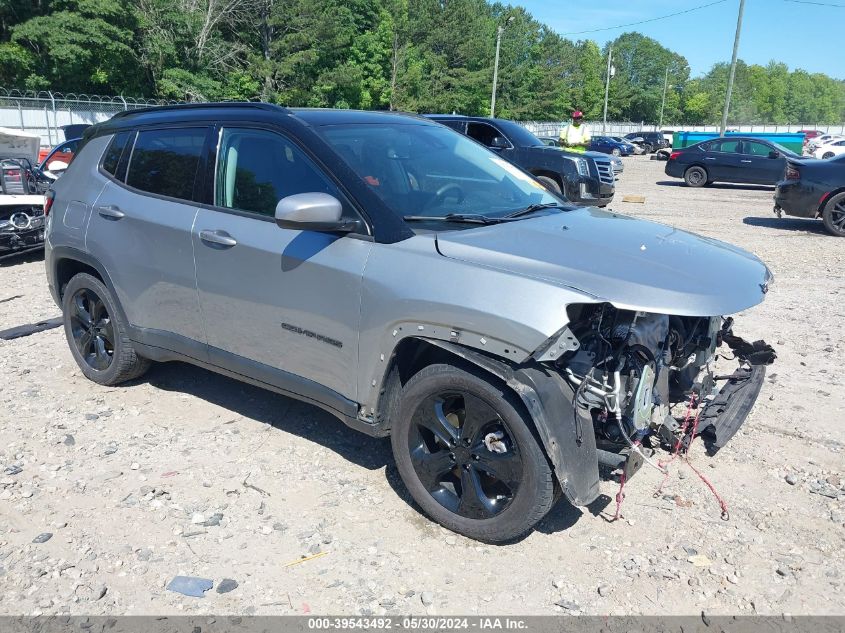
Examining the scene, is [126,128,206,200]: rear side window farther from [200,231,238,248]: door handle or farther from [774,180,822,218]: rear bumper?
[774,180,822,218]: rear bumper

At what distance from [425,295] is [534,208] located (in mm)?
1241

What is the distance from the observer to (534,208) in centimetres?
407

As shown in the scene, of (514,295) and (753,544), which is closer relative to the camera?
(514,295)

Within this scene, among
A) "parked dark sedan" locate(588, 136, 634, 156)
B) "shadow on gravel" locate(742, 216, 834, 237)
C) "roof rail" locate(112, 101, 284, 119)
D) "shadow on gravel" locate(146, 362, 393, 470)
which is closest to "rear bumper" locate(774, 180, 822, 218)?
Result: "shadow on gravel" locate(742, 216, 834, 237)

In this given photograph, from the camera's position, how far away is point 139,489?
12.4 feet

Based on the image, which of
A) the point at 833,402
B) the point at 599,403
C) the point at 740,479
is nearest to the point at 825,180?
the point at 833,402

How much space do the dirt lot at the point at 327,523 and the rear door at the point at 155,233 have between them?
66 centimetres

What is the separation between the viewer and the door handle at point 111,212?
177 inches

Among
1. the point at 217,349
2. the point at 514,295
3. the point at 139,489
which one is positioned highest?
the point at 514,295

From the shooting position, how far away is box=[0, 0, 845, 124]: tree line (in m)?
36.7

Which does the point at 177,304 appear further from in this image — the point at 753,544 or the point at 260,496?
the point at 753,544

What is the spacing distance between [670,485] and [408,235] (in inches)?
76.2

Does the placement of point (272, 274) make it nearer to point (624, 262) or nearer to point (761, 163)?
point (624, 262)

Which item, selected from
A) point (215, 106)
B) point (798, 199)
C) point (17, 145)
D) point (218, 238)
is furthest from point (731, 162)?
point (218, 238)
